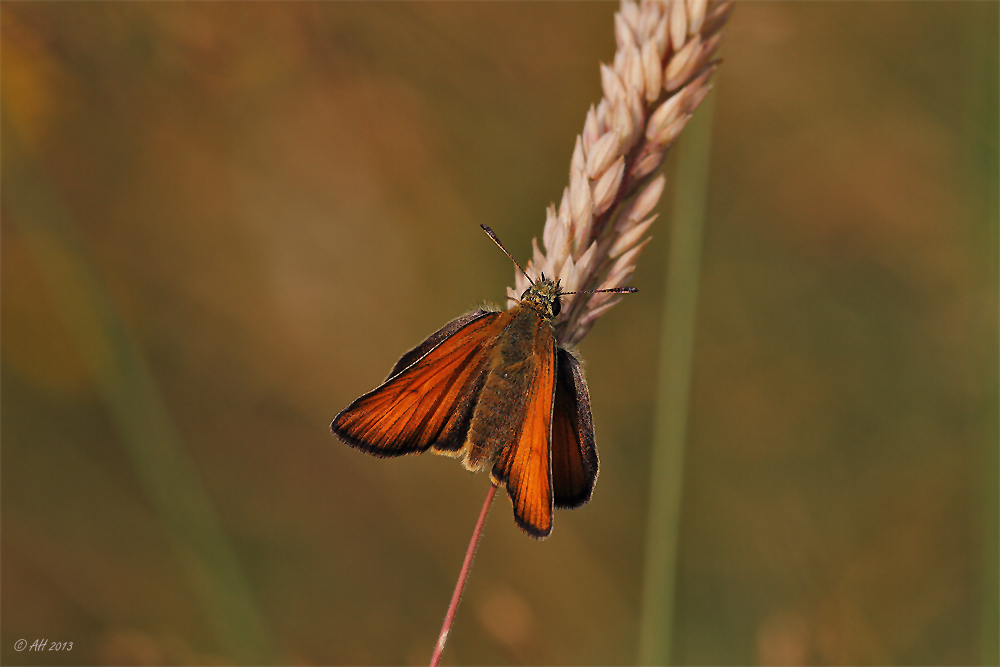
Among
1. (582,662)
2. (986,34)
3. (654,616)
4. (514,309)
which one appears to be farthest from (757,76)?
(582,662)

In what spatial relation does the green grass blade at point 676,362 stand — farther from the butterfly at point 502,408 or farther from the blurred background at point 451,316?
the blurred background at point 451,316

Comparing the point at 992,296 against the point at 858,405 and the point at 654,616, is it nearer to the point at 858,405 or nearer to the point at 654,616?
the point at 858,405

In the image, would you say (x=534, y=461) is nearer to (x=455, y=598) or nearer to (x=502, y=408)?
(x=502, y=408)

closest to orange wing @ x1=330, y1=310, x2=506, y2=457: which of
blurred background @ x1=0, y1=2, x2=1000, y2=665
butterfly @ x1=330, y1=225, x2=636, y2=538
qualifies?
Result: butterfly @ x1=330, y1=225, x2=636, y2=538

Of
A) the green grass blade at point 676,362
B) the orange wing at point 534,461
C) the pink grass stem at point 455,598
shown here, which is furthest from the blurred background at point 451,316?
the pink grass stem at point 455,598

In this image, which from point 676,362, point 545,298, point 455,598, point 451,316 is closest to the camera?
point 455,598

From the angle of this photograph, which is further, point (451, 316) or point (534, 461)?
point (451, 316)

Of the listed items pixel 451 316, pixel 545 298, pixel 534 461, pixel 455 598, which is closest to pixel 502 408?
pixel 534 461
